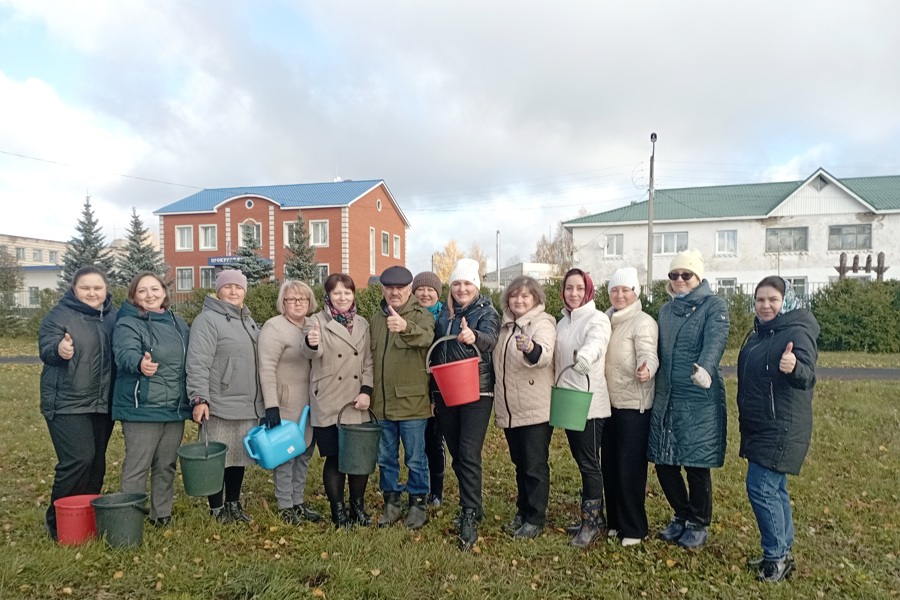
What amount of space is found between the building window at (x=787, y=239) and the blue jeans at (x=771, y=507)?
28.7m

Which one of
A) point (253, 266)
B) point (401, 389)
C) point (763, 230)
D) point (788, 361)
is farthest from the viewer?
point (763, 230)

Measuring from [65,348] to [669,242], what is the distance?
2985cm

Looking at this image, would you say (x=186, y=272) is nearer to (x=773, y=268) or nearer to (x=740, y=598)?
(x=773, y=268)

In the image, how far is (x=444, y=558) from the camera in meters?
3.79

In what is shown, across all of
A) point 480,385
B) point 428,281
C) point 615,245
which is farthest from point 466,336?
point 615,245

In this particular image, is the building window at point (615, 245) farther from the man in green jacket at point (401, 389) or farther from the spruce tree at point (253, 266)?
the man in green jacket at point (401, 389)

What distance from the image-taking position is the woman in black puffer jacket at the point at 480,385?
4027mm

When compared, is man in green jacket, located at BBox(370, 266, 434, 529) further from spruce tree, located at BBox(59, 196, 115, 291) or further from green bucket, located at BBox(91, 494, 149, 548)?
spruce tree, located at BBox(59, 196, 115, 291)

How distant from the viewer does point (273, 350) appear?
168 inches

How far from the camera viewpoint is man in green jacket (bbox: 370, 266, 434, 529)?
165 inches

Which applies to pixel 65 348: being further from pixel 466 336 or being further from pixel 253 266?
pixel 253 266

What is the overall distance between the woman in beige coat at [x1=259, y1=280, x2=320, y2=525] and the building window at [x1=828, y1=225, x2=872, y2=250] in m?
30.3

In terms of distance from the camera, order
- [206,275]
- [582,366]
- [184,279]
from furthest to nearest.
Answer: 1. [184,279]
2. [206,275]
3. [582,366]

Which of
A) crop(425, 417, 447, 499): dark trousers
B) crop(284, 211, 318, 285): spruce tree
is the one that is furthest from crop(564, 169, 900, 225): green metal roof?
crop(425, 417, 447, 499): dark trousers
